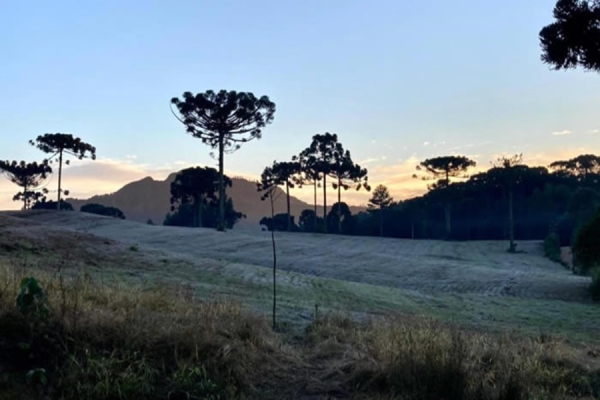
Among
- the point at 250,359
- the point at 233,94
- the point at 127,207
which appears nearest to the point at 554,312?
the point at 250,359

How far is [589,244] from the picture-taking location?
2197 centimetres

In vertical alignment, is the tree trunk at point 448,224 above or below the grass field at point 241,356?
above

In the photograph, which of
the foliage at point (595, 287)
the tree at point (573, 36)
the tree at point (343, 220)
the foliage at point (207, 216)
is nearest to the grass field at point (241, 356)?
the tree at point (573, 36)

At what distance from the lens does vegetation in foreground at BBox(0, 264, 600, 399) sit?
4.37 m

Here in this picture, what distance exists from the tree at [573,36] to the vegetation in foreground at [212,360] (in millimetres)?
5688

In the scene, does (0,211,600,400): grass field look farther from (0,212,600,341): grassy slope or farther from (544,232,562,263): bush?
(544,232,562,263): bush

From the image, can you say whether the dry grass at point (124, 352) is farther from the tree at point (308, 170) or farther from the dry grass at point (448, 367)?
the tree at point (308, 170)

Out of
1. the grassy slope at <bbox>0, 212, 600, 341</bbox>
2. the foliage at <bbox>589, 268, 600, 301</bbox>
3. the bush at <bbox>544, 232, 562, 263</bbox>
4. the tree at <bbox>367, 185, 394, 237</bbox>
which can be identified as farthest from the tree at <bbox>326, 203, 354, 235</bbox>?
the foliage at <bbox>589, 268, 600, 301</bbox>

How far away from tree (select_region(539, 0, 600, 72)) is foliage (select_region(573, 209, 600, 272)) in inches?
553

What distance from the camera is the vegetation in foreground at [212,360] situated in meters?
4.37

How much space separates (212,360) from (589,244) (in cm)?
2120

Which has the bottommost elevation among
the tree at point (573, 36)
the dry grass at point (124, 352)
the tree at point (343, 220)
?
the dry grass at point (124, 352)

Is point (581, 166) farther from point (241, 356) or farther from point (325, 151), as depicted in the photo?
point (241, 356)

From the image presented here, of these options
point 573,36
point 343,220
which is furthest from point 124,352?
point 343,220
